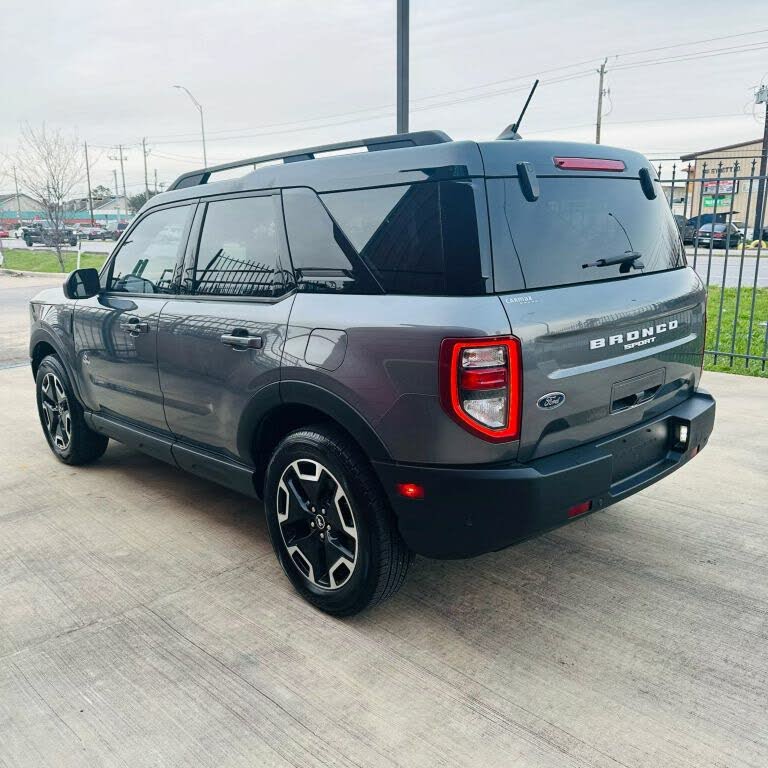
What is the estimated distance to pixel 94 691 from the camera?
2.62 meters

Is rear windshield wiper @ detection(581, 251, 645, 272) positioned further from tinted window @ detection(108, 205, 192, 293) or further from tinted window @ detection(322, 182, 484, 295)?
tinted window @ detection(108, 205, 192, 293)

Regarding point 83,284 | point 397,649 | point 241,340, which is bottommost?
point 397,649

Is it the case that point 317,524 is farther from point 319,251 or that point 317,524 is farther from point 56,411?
point 56,411

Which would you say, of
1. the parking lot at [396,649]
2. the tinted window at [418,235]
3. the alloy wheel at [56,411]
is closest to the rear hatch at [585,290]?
the tinted window at [418,235]

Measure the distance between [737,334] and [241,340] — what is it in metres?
7.53

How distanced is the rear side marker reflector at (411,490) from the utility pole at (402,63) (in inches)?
225

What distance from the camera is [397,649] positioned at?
2.84 m

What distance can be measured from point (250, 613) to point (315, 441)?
2.77 ft

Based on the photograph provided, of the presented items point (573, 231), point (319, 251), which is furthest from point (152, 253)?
point (573, 231)

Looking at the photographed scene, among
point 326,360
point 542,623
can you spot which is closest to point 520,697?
point 542,623

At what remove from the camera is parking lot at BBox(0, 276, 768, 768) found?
232 centimetres

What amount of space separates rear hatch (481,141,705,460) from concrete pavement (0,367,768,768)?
2.49 feet

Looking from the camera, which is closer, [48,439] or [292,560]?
[292,560]

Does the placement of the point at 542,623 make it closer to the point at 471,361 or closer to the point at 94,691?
the point at 471,361
